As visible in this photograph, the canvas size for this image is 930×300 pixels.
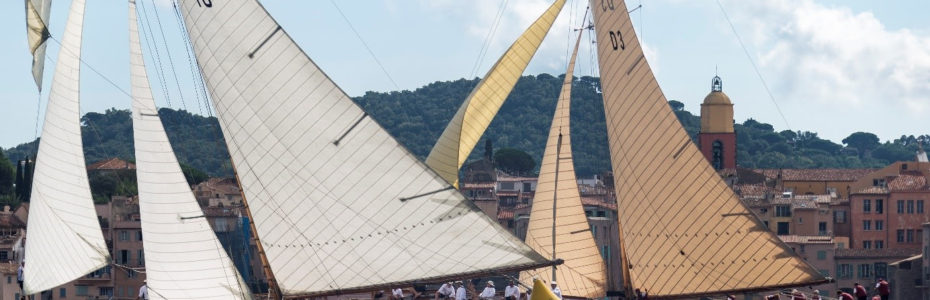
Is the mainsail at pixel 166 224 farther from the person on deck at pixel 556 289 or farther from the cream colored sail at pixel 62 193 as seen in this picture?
the person on deck at pixel 556 289

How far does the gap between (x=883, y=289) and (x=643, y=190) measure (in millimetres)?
6755

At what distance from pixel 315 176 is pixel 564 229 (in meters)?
8.34

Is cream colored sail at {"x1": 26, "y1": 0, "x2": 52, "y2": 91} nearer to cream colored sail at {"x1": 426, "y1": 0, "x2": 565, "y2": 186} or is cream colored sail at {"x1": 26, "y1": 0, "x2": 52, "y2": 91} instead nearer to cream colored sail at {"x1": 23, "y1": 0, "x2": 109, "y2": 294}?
cream colored sail at {"x1": 23, "y1": 0, "x2": 109, "y2": 294}

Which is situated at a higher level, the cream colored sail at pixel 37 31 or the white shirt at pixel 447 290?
the cream colored sail at pixel 37 31

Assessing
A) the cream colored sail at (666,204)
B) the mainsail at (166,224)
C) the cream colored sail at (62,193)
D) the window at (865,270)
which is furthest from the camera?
the window at (865,270)

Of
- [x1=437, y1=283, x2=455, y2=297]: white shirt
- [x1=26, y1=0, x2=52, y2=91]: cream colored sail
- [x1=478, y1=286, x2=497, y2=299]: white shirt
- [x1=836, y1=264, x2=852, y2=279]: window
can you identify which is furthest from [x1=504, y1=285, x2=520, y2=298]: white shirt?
[x1=836, y1=264, x2=852, y2=279]: window

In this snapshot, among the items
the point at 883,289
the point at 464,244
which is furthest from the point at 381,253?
the point at 883,289

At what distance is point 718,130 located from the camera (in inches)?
6245

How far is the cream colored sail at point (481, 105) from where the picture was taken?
50.5 meters

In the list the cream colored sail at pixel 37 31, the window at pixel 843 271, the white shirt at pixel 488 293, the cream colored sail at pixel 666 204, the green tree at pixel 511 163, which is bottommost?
the window at pixel 843 271

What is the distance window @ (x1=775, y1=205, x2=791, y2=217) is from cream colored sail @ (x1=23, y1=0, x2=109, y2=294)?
262 feet

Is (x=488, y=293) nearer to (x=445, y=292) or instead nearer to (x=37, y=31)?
(x=445, y=292)

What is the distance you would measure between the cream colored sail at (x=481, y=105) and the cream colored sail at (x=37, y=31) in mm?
10722

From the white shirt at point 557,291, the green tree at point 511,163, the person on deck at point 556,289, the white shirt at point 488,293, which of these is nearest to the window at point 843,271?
the person on deck at point 556,289
